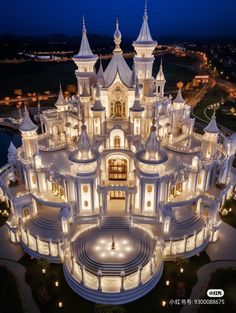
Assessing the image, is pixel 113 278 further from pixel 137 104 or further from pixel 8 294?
pixel 137 104

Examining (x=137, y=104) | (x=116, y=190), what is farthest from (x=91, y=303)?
(x=137, y=104)

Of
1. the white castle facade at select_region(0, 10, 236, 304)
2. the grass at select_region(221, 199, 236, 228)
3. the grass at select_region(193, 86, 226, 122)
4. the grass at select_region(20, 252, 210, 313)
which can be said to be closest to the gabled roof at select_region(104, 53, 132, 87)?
the white castle facade at select_region(0, 10, 236, 304)

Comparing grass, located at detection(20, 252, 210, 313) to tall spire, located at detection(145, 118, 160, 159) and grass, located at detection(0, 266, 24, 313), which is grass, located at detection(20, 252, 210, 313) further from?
tall spire, located at detection(145, 118, 160, 159)

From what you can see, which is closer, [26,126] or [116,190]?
[116,190]

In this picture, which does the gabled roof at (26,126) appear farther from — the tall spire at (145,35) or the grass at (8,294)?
the tall spire at (145,35)

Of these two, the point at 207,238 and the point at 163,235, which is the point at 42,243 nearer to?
the point at 163,235
